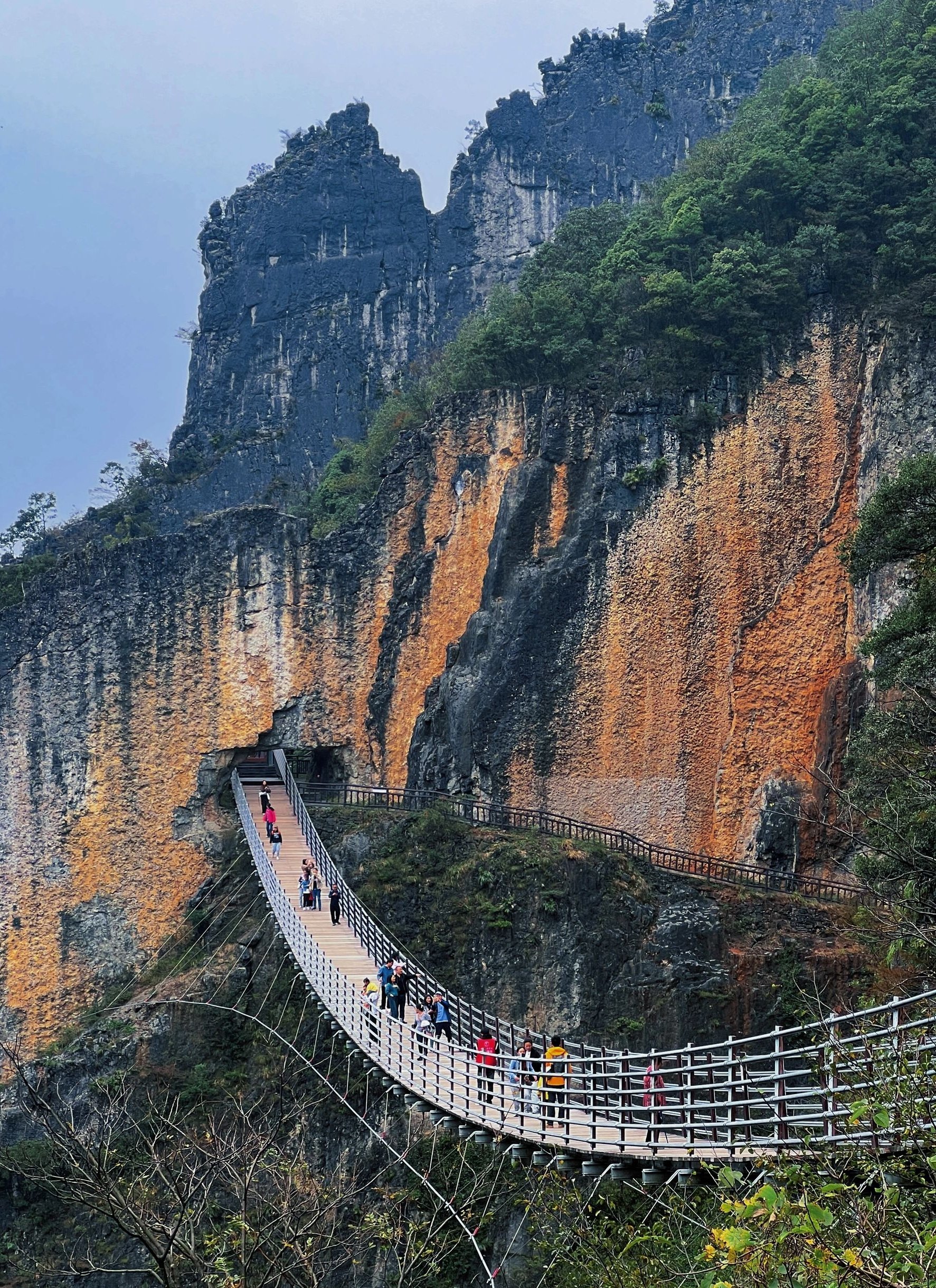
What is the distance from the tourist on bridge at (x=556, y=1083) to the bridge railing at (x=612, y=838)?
25.1ft

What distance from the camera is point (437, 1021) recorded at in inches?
720

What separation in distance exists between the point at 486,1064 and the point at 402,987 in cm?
386

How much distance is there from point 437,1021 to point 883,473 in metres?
12.2

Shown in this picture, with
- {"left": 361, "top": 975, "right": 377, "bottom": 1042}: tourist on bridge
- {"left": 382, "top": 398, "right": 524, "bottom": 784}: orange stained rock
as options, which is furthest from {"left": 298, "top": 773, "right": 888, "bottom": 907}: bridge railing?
{"left": 361, "top": 975, "right": 377, "bottom": 1042}: tourist on bridge

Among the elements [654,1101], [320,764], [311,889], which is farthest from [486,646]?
[654,1101]

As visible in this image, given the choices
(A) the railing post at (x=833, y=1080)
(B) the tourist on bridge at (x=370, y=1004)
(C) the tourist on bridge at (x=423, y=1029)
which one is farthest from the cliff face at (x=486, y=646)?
(A) the railing post at (x=833, y=1080)

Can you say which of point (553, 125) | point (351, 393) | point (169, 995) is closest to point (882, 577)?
point (169, 995)

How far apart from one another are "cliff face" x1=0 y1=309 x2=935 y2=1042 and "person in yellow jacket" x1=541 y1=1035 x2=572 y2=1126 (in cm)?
987

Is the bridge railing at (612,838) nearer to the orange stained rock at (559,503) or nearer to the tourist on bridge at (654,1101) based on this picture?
the orange stained rock at (559,503)

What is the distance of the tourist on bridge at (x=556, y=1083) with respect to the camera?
13.7 metres

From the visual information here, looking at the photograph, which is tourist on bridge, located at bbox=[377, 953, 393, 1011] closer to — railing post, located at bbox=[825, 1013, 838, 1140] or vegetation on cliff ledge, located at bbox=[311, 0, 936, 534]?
railing post, located at bbox=[825, 1013, 838, 1140]

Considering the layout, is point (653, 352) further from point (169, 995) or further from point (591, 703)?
point (169, 995)

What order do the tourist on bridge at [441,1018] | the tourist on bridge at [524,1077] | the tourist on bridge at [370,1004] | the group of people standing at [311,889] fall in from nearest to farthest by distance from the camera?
1. the tourist on bridge at [524,1077]
2. the tourist on bridge at [370,1004]
3. the tourist on bridge at [441,1018]
4. the group of people standing at [311,889]

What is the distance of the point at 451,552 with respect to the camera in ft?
95.1
